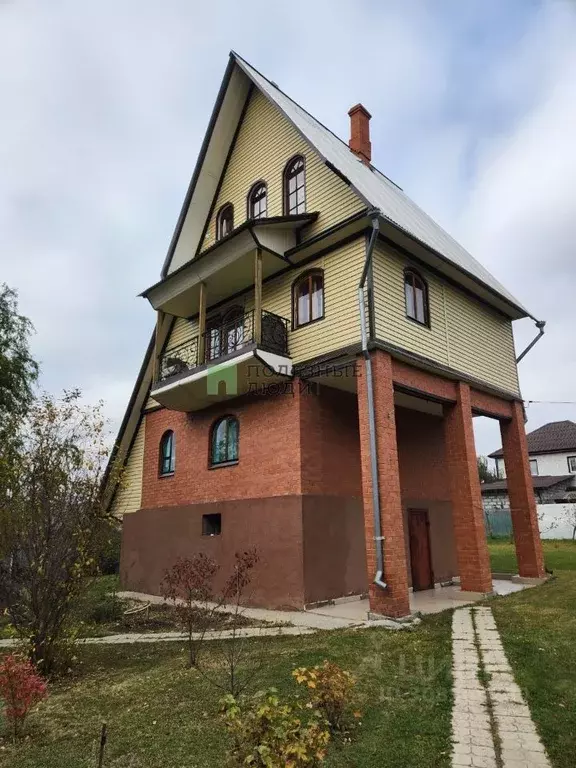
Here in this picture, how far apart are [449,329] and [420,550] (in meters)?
5.74

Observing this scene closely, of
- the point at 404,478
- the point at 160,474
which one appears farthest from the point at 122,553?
the point at 404,478

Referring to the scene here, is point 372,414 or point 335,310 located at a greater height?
point 335,310

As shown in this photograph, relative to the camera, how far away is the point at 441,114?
9.39 metres

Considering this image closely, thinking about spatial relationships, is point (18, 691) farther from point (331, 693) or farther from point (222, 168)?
point (222, 168)

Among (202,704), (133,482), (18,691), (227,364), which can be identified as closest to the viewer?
(18,691)

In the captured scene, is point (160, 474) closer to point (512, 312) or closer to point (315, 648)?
point (315, 648)

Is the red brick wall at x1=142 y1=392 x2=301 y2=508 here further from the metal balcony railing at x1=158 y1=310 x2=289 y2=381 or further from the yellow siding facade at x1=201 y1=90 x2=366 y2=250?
the yellow siding facade at x1=201 y1=90 x2=366 y2=250

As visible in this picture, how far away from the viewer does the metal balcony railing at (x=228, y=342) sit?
11.5m

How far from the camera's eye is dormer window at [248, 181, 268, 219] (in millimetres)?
13875

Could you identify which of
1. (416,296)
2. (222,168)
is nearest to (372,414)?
(416,296)

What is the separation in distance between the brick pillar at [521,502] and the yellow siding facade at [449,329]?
3.89 feet

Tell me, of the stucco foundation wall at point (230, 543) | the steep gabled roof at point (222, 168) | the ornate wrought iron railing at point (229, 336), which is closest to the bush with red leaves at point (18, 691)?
the stucco foundation wall at point (230, 543)

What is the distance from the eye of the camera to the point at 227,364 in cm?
1121

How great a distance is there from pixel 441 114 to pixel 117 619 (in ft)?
36.8
